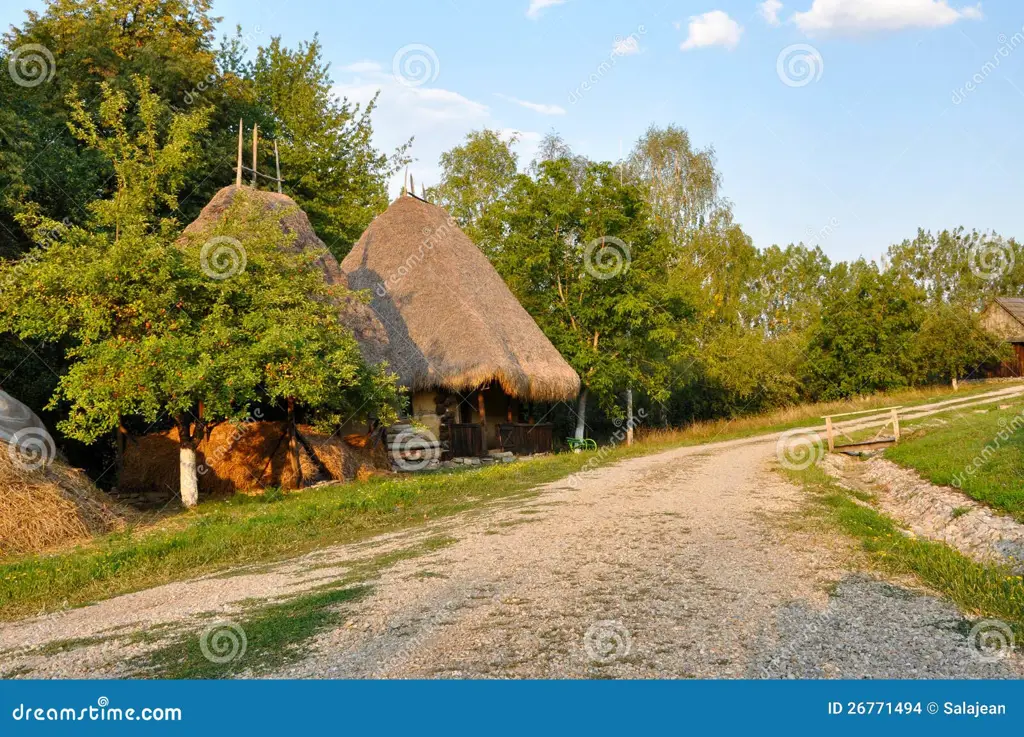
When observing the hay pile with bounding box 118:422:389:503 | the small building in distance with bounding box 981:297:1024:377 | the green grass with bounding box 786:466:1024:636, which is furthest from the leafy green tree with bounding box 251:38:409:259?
the small building in distance with bounding box 981:297:1024:377

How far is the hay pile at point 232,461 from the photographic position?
15289mm

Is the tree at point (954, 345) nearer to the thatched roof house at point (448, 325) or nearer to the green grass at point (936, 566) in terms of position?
the thatched roof house at point (448, 325)

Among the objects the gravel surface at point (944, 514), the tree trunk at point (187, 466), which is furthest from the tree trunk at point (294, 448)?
the gravel surface at point (944, 514)

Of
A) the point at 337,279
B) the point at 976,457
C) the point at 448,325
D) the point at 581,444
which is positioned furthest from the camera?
the point at 581,444

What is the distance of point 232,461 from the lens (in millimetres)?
15438

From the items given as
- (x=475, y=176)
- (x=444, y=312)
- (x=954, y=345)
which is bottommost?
(x=954, y=345)

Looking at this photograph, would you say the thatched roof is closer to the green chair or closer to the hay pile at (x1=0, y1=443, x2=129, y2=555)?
the hay pile at (x1=0, y1=443, x2=129, y2=555)

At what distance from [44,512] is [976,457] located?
1479cm

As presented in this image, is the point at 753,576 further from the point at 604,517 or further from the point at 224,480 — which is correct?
the point at 224,480

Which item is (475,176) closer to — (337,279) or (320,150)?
(320,150)

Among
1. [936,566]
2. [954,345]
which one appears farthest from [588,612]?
[954,345]

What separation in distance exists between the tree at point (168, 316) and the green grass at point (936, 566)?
26.2 feet
